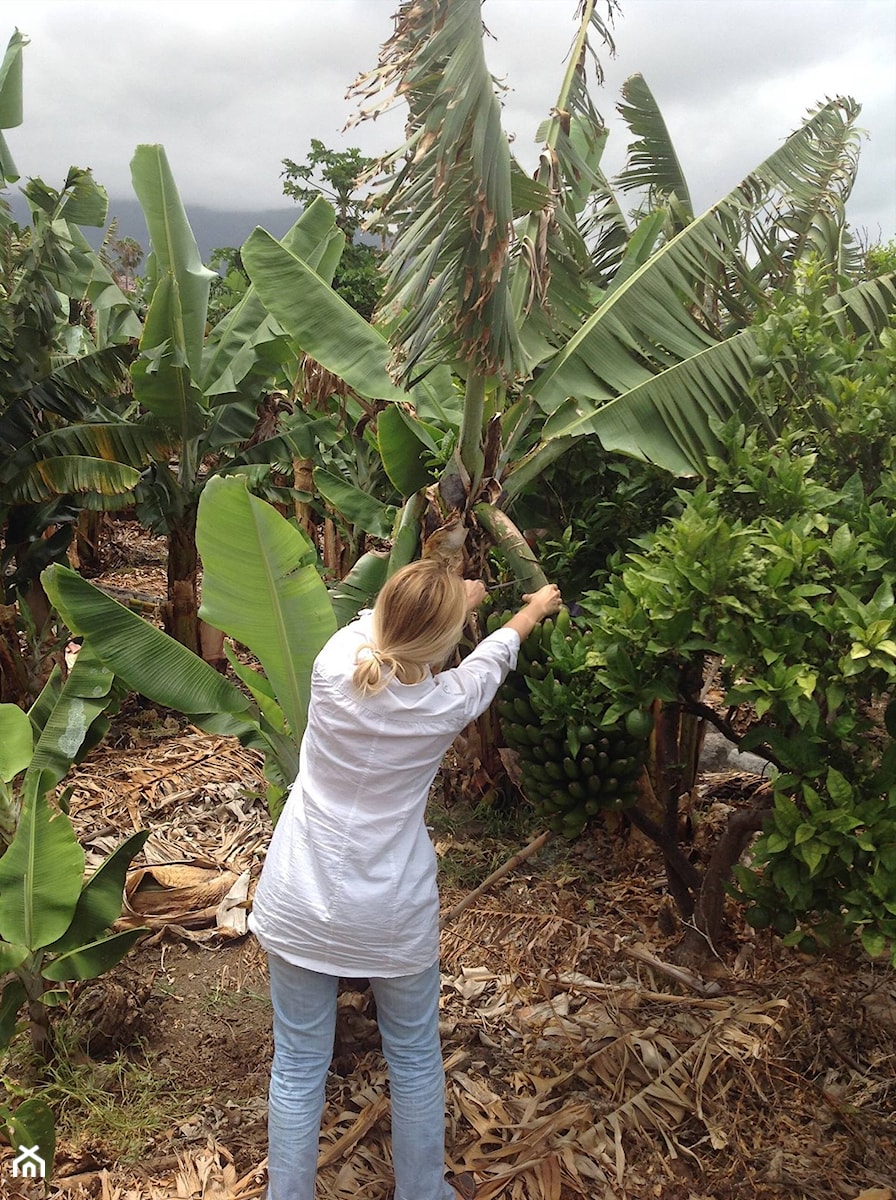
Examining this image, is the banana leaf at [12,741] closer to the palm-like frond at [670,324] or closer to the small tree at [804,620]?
the small tree at [804,620]

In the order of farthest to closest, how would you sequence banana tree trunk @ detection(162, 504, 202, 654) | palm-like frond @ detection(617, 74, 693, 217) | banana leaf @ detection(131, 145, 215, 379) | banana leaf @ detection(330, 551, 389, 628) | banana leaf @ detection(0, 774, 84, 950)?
banana tree trunk @ detection(162, 504, 202, 654)
banana leaf @ detection(131, 145, 215, 379)
palm-like frond @ detection(617, 74, 693, 217)
banana leaf @ detection(330, 551, 389, 628)
banana leaf @ detection(0, 774, 84, 950)

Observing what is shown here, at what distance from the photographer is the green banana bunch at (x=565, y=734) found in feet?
7.93

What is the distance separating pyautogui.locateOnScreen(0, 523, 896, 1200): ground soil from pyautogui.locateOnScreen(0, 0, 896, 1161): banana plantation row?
328mm

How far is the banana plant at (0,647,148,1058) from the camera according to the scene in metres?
2.57

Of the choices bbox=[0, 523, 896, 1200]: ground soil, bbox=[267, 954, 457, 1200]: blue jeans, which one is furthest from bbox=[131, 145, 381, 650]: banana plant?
bbox=[267, 954, 457, 1200]: blue jeans

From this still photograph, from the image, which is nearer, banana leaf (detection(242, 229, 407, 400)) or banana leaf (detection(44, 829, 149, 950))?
banana leaf (detection(44, 829, 149, 950))

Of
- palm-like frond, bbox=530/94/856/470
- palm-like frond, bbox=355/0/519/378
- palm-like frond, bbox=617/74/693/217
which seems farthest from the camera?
palm-like frond, bbox=617/74/693/217

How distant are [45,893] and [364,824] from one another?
1327mm

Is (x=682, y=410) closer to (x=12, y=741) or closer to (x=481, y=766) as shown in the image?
(x=481, y=766)

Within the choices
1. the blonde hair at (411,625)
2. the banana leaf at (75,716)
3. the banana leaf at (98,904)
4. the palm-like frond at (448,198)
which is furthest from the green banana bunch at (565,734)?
the banana leaf at (75,716)

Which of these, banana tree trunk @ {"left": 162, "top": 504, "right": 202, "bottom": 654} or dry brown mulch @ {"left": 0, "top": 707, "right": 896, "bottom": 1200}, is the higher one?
banana tree trunk @ {"left": 162, "top": 504, "right": 202, "bottom": 654}

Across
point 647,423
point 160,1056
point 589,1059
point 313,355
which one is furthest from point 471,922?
point 313,355

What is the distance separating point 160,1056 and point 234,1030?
0.27 metres

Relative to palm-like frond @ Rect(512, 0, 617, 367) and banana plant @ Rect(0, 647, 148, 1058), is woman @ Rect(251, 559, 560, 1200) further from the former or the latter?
palm-like frond @ Rect(512, 0, 617, 367)
